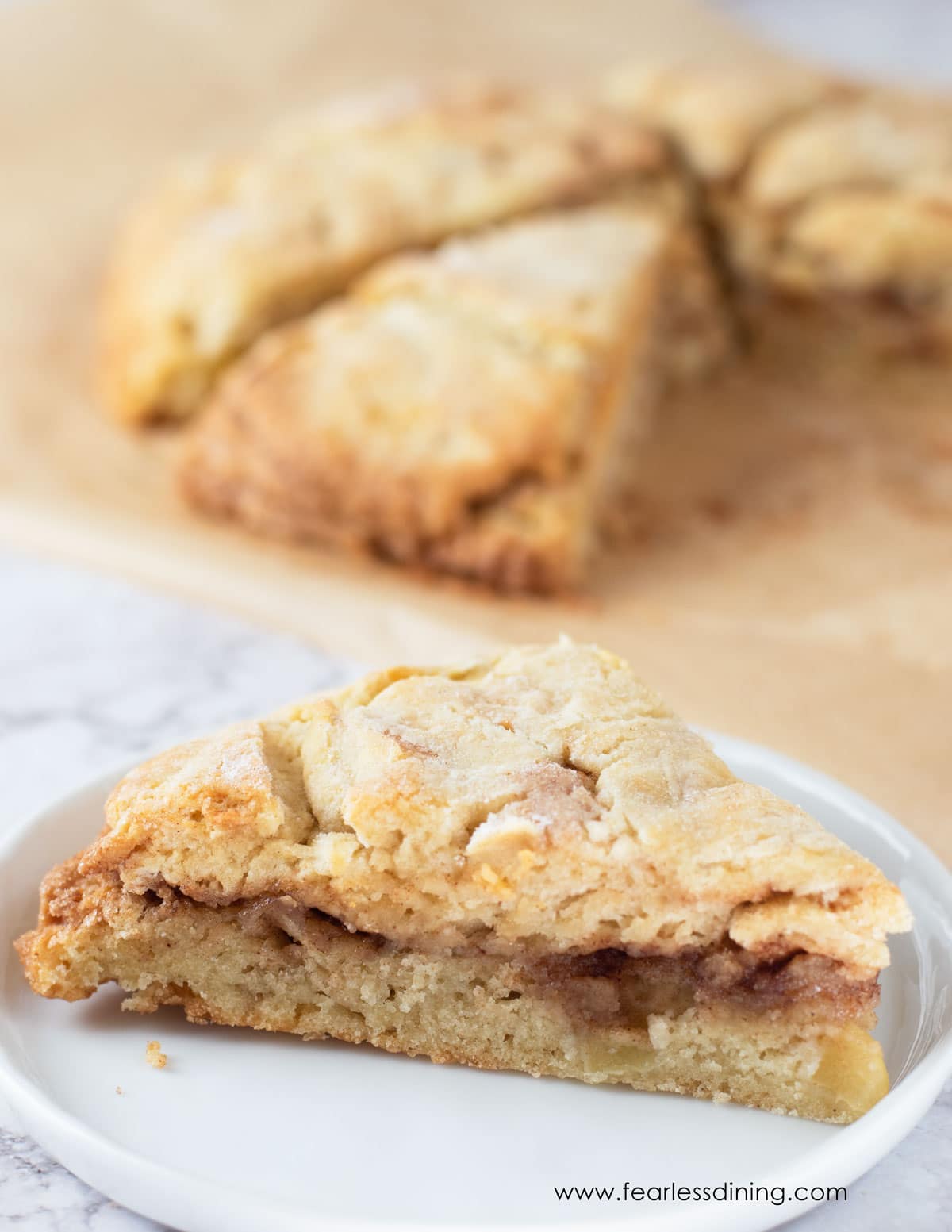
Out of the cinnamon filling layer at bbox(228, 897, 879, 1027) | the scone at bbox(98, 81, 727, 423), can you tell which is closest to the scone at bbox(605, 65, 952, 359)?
the scone at bbox(98, 81, 727, 423)

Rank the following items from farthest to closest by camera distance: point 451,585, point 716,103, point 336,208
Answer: point 716,103
point 336,208
point 451,585

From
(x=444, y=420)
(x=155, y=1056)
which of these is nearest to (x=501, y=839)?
(x=155, y=1056)

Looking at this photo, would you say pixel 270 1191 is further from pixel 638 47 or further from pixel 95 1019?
pixel 638 47

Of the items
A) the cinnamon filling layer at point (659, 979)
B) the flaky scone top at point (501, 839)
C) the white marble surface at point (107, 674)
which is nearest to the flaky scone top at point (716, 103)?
the white marble surface at point (107, 674)

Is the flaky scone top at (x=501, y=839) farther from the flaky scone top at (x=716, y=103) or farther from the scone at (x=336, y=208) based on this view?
the flaky scone top at (x=716, y=103)

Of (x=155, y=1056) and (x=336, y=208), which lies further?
(x=336, y=208)

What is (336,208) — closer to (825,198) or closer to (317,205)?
(317,205)

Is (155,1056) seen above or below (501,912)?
below
